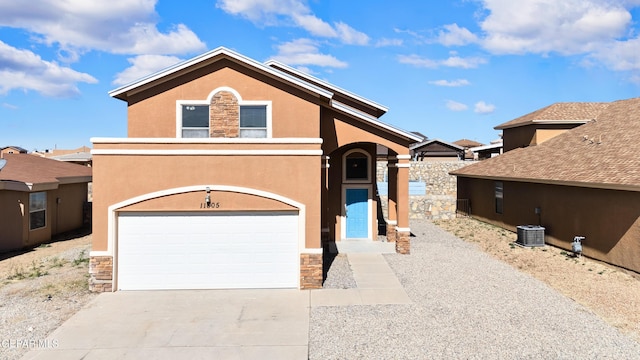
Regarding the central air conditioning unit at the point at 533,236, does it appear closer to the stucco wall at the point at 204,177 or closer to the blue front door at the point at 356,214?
the blue front door at the point at 356,214

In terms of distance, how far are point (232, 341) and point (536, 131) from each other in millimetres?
22046

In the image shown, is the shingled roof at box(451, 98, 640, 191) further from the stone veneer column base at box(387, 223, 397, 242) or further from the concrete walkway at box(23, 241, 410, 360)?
the concrete walkway at box(23, 241, 410, 360)

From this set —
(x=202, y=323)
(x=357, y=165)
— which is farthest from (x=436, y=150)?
(x=202, y=323)

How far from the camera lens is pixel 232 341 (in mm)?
7332

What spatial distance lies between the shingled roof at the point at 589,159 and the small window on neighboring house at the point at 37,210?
69.4 feet

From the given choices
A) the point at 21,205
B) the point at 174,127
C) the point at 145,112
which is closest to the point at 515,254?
the point at 174,127

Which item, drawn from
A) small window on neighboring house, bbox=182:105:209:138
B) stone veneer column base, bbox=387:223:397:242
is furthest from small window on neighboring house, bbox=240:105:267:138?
stone veneer column base, bbox=387:223:397:242

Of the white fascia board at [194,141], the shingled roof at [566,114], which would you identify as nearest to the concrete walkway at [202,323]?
the white fascia board at [194,141]

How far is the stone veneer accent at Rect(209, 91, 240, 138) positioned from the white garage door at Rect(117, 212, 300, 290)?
3013mm

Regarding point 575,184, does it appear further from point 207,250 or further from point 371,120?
point 207,250

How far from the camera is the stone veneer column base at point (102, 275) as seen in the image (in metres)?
10.1

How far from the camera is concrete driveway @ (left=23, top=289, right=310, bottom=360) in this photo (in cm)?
692

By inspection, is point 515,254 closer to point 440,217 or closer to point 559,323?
point 559,323

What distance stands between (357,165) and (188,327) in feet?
33.9
